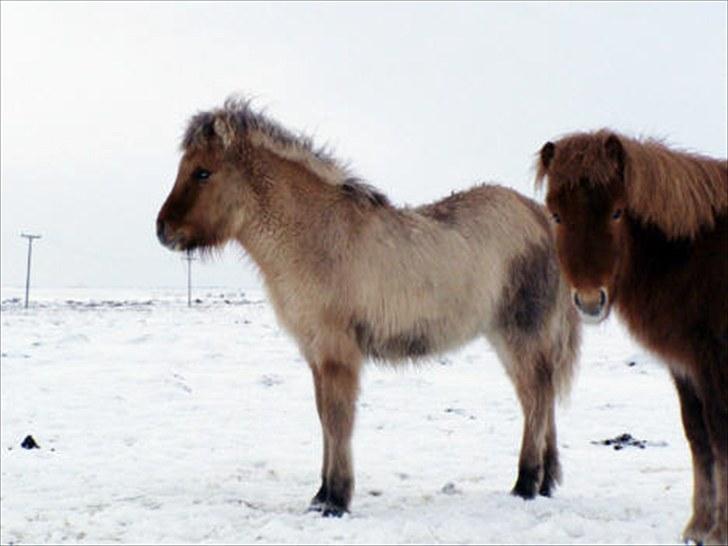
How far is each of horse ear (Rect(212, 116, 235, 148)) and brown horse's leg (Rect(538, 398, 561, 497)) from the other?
3041 millimetres

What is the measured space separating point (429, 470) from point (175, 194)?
316 cm

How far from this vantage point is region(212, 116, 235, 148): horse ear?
6.70m

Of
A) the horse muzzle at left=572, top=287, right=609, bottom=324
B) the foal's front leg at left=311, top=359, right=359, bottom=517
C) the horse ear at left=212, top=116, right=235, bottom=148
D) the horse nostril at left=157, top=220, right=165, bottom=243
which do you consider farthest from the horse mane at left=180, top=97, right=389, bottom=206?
the horse muzzle at left=572, top=287, right=609, bottom=324

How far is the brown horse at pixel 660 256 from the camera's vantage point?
444cm

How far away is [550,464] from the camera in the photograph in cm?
699

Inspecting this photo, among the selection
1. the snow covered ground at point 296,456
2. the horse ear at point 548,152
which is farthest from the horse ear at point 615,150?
the snow covered ground at point 296,456

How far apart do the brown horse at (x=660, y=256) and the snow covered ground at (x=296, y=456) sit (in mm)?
417

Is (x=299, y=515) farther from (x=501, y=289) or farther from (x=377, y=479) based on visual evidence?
(x=501, y=289)

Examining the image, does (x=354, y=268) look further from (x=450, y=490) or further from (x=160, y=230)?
(x=450, y=490)

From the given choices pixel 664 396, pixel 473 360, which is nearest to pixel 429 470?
pixel 664 396

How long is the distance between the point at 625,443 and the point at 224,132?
4.93 metres

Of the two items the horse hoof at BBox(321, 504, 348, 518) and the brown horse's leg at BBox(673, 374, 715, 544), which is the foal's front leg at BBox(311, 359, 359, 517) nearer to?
the horse hoof at BBox(321, 504, 348, 518)

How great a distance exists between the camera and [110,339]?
827 inches

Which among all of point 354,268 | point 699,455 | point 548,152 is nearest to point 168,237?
point 354,268
